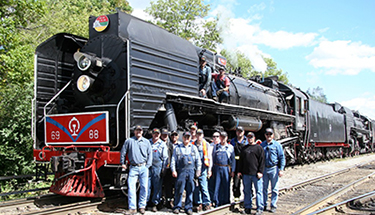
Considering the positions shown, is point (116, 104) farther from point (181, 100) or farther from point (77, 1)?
point (77, 1)

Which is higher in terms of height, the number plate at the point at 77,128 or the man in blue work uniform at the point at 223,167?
the number plate at the point at 77,128

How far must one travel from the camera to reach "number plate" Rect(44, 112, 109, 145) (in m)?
6.20

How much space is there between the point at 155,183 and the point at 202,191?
96 cm

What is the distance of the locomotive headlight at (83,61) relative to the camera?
6557 millimetres

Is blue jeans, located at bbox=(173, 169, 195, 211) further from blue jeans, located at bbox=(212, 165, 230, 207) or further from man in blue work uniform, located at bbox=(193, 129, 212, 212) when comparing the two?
blue jeans, located at bbox=(212, 165, 230, 207)

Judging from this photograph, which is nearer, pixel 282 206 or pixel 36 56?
pixel 282 206

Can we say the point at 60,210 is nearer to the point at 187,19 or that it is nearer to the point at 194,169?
the point at 194,169

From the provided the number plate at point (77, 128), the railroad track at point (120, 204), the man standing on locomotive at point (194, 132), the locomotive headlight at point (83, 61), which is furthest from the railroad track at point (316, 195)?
the locomotive headlight at point (83, 61)

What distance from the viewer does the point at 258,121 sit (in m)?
10.8

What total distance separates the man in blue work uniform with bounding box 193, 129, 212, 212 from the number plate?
1.89 m

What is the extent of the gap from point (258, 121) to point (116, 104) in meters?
5.74

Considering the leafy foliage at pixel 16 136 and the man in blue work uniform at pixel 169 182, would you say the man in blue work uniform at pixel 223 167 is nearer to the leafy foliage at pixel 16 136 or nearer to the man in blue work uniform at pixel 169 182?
the man in blue work uniform at pixel 169 182

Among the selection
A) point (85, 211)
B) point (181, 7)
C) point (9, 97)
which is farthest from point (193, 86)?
point (181, 7)

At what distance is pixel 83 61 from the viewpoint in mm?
6676
